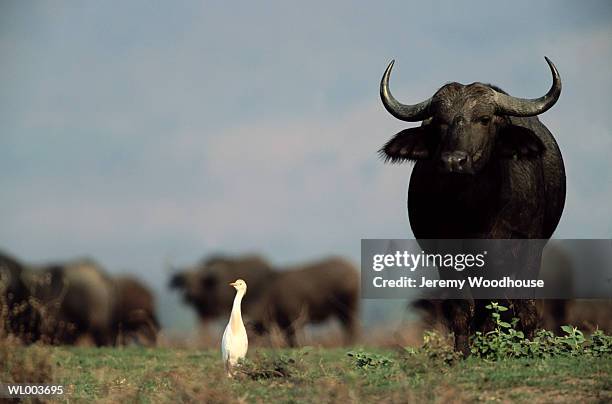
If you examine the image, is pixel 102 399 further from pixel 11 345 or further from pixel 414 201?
pixel 414 201

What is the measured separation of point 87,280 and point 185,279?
203 centimetres

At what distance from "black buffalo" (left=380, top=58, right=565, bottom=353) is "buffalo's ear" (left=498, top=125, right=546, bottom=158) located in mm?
10

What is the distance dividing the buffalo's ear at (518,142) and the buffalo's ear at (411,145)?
2.45ft

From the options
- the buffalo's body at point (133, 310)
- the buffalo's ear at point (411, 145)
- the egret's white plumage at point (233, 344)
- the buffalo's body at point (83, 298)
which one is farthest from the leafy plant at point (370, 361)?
the buffalo's body at point (83, 298)

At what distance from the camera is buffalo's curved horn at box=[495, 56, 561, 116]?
10531 mm

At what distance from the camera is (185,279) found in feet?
71.0

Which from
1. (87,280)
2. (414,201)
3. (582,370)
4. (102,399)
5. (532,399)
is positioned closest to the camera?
(532,399)

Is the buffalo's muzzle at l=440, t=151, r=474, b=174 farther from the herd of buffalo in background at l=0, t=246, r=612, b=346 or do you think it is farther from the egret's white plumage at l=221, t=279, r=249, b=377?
the herd of buffalo in background at l=0, t=246, r=612, b=346

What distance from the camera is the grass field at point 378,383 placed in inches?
315

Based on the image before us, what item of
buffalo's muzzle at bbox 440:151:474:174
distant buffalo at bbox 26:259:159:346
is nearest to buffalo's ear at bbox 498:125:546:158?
buffalo's muzzle at bbox 440:151:474:174

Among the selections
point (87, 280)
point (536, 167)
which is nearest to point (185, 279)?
point (87, 280)

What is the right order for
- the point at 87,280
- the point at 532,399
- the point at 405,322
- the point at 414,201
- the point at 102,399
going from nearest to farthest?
1. the point at 532,399
2. the point at 102,399
3. the point at 414,201
4. the point at 405,322
5. the point at 87,280

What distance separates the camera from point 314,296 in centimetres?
2139

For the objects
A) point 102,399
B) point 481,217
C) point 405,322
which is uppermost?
point 481,217
